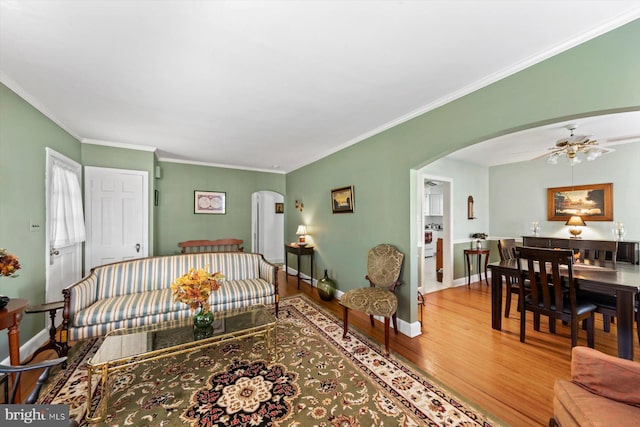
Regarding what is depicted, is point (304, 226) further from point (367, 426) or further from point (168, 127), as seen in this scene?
point (367, 426)

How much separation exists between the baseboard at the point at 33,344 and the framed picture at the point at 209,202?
287 cm

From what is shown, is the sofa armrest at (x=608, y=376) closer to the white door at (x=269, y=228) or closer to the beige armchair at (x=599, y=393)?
the beige armchair at (x=599, y=393)

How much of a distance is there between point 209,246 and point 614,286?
5869 millimetres

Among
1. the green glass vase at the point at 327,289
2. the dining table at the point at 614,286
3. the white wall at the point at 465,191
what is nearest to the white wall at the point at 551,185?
the white wall at the point at 465,191

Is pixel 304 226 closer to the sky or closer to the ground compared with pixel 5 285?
closer to the sky

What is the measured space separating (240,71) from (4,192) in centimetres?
231

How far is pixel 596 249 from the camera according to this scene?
3.56 metres

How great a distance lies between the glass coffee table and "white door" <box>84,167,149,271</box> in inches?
92.4

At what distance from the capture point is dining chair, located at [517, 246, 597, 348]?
7.38ft

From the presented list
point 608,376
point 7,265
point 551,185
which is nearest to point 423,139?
point 608,376

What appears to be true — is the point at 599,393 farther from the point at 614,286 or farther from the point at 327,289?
the point at 327,289

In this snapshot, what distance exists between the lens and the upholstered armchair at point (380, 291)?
2.47 m

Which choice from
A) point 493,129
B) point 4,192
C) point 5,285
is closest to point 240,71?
point 493,129

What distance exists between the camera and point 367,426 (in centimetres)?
156
